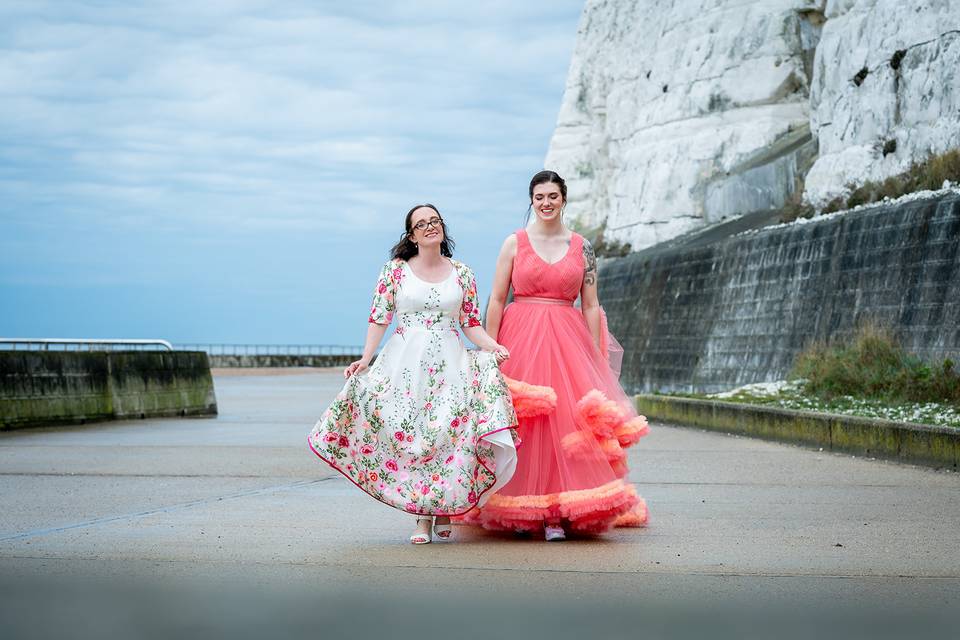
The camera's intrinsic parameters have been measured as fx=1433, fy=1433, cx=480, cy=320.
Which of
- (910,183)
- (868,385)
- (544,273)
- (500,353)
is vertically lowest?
(868,385)

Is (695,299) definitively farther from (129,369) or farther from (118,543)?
(118,543)

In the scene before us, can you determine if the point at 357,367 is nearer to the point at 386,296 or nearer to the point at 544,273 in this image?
the point at 386,296

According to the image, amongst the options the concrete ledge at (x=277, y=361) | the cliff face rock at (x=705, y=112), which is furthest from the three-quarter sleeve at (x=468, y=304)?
the concrete ledge at (x=277, y=361)

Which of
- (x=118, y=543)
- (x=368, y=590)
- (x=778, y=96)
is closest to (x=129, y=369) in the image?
(x=118, y=543)

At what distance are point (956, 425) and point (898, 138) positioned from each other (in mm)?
20800

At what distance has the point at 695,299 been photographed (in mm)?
31656

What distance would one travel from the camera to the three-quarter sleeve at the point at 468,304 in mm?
8391

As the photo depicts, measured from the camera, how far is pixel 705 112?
5109 centimetres

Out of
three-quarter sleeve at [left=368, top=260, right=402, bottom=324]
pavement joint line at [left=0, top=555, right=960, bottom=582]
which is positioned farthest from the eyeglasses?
pavement joint line at [left=0, top=555, right=960, bottom=582]

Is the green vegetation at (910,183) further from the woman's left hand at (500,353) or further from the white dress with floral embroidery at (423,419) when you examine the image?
the white dress with floral embroidery at (423,419)

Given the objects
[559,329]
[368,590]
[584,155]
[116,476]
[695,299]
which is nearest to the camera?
[368,590]

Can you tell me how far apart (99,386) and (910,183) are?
48.5ft

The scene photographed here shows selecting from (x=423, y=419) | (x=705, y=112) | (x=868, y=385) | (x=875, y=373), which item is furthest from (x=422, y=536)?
(x=705, y=112)

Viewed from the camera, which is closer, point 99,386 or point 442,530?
point 442,530
